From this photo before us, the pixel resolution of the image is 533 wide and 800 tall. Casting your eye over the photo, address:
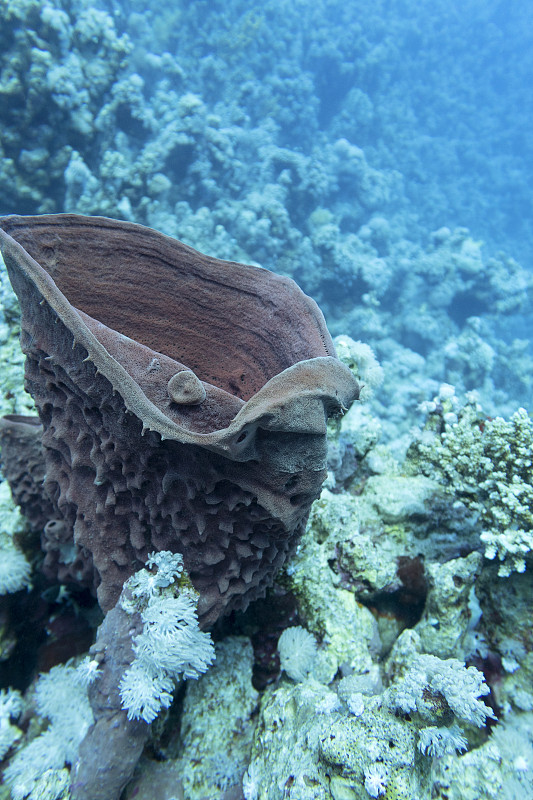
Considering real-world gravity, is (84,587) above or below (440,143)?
below

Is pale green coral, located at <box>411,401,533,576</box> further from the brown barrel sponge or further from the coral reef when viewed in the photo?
the brown barrel sponge

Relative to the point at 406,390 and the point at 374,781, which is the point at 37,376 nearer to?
the point at 374,781

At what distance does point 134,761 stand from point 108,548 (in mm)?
797

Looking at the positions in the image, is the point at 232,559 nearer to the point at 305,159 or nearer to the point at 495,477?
the point at 495,477

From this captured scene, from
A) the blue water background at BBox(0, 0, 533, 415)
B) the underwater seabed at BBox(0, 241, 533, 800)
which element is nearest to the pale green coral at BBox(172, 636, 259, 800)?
the underwater seabed at BBox(0, 241, 533, 800)

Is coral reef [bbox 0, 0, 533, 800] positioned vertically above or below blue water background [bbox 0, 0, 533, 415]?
below

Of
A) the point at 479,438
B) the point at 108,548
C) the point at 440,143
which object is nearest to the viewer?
the point at 108,548

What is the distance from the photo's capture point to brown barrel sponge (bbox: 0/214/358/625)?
55.3 inches

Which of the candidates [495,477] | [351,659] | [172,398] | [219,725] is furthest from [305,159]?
[219,725]

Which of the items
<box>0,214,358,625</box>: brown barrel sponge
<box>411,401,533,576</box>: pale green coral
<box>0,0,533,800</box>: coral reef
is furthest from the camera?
<box>411,401,533,576</box>: pale green coral

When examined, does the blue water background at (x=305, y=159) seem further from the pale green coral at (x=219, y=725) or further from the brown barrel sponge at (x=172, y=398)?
the pale green coral at (x=219, y=725)

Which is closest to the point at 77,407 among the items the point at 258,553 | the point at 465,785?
the point at 258,553

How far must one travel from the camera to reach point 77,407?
1.69 meters

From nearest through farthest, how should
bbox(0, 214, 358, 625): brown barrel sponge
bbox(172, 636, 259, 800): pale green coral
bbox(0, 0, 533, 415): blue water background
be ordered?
1. bbox(0, 214, 358, 625): brown barrel sponge
2. bbox(172, 636, 259, 800): pale green coral
3. bbox(0, 0, 533, 415): blue water background
